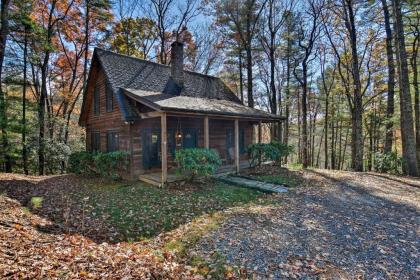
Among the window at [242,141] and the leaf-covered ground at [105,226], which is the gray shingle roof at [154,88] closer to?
the window at [242,141]

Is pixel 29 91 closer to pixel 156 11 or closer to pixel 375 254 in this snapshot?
pixel 156 11

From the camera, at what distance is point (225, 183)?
9820 millimetres

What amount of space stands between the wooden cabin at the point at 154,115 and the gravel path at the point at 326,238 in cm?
464

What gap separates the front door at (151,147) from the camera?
11.0 meters

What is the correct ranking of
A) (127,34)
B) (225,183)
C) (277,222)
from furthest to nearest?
(127,34) < (225,183) < (277,222)

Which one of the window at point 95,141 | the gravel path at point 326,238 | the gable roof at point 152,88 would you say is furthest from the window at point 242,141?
the window at point 95,141

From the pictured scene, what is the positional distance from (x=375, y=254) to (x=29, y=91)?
82.7 feet

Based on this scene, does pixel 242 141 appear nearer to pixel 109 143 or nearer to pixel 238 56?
pixel 109 143

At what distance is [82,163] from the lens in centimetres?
1229

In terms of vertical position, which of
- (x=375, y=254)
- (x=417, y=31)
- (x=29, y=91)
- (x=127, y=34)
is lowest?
(x=375, y=254)

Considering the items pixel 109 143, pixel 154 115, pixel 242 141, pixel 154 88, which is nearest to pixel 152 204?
pixel 154 115

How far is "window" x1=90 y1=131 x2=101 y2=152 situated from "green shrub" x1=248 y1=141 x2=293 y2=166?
29.0 ft

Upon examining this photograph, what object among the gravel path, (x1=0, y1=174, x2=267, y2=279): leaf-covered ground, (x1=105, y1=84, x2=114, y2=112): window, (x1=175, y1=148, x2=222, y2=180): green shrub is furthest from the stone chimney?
the gravel path

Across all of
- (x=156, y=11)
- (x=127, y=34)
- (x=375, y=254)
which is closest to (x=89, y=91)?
(x=127, y=34)
